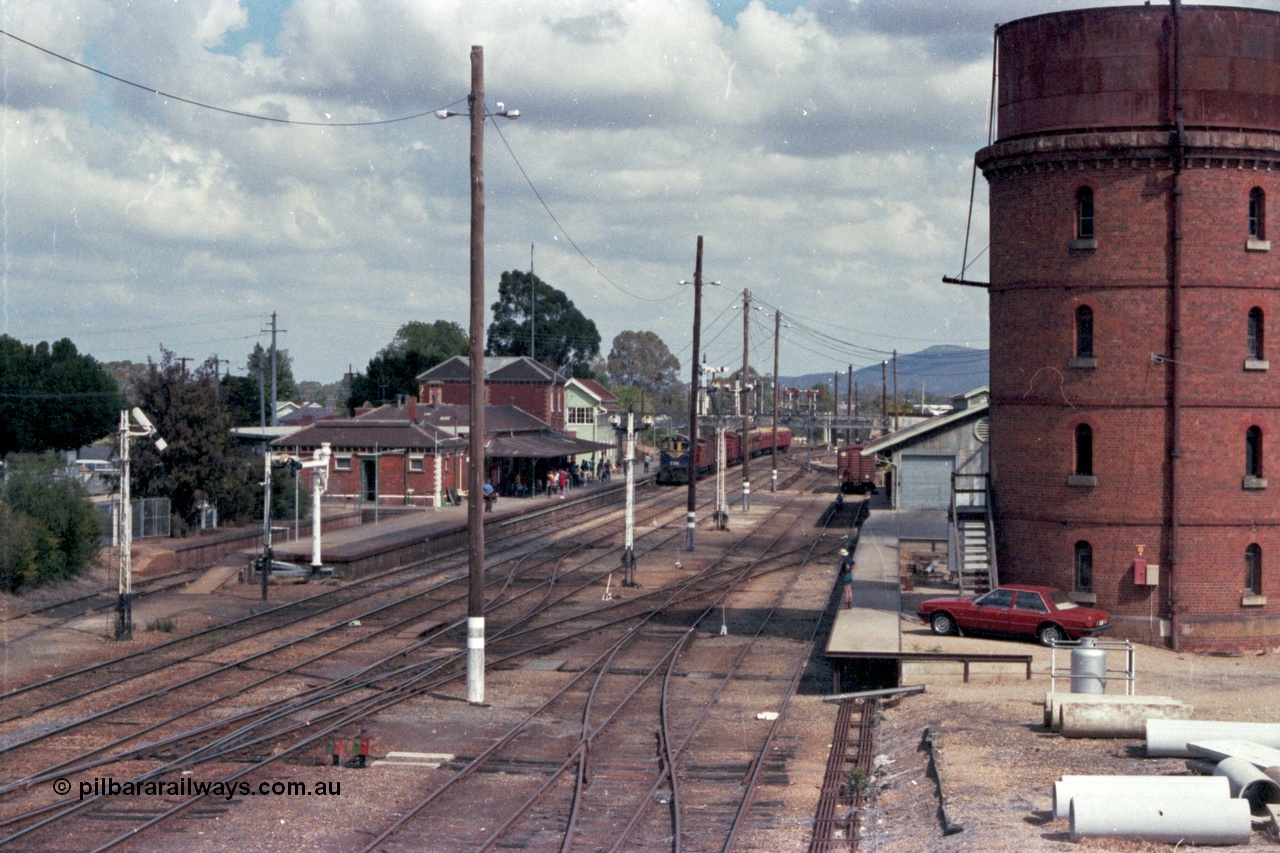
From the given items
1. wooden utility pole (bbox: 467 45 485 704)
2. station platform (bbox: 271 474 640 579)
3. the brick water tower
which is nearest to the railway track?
wooden utility pole (bbox: 467 45 485 704)

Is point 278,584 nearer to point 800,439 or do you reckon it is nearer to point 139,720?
point 139,720

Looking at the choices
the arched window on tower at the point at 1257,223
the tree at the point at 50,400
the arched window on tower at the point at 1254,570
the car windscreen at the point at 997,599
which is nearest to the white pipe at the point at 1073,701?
the car windscreen at the point at 997,599

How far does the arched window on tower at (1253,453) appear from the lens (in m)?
28.4

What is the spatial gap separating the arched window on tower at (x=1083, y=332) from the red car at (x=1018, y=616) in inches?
219

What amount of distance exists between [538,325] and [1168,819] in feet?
468

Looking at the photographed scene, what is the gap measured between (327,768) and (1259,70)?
2337 cm

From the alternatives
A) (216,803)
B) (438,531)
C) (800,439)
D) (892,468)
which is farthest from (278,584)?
(800,439)

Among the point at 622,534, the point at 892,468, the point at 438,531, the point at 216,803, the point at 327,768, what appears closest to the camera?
the point at 216,803

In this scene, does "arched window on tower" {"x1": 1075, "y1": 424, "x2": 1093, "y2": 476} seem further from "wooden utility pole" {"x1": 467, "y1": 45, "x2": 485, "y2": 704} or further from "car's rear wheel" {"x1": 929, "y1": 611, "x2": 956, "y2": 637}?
"wooden utility pole" {"x1": 467, "y1": 45, "x2": 485, "y2": 704}

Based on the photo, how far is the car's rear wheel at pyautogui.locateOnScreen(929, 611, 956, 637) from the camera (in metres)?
26.4

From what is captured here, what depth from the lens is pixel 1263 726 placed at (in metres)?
15.9

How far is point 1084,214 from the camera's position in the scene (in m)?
28.6

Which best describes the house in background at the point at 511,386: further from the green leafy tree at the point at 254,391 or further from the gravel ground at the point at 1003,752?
the gravel ground at the point at 1003,752

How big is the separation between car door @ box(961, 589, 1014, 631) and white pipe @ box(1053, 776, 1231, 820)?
1271cm
